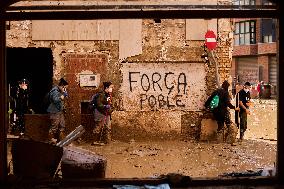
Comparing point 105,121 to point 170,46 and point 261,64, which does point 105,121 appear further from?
point 261,64

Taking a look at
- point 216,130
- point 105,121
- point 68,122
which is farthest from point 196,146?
point 68,122

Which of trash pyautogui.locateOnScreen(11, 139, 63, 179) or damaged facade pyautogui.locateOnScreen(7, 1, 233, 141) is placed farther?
damaged facade pyautogui.locateOnScreen(7, 1, 233, 141)

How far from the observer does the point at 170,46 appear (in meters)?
13.9

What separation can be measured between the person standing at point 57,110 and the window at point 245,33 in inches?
1324

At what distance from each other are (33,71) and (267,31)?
29.3 m

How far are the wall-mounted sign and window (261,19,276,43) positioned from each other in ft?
101

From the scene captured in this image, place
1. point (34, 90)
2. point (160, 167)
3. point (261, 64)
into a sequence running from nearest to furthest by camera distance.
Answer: point (160, 167) < point (34, 90) < point (261, 64)

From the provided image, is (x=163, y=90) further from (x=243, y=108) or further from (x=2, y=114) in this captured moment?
(x=2, y=114)

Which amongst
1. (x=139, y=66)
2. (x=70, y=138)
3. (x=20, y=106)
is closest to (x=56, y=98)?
(x=20, y=106)

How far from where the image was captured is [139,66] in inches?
546

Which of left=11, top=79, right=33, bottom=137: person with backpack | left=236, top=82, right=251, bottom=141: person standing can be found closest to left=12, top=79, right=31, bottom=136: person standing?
left=11, top=79, right=33, bottom=137: person with backpack

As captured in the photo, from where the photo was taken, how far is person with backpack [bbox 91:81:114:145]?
1291 cm

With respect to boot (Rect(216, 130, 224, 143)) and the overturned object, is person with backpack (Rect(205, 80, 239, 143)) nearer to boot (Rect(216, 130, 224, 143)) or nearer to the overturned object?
boot (Rect(216, 130, 224, 143))

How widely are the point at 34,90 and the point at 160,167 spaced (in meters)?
9.47
